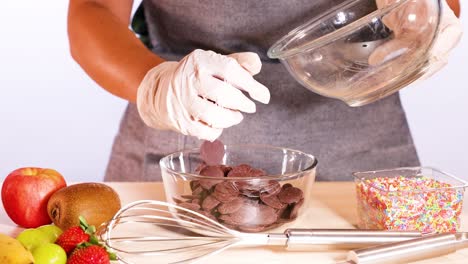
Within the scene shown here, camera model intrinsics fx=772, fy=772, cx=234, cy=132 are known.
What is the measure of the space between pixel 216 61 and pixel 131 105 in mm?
505

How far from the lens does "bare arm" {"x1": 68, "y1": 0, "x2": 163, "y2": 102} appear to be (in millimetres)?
1278

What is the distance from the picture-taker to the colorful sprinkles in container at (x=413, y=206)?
3.27ft

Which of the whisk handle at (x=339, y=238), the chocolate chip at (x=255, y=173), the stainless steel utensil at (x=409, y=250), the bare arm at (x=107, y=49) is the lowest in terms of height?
the stainless steel utensil at (x=409, y=250)

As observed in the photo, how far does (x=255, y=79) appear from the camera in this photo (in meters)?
1.42

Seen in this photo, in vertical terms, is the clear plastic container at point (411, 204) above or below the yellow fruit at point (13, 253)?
above

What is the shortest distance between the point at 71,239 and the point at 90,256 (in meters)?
0.05

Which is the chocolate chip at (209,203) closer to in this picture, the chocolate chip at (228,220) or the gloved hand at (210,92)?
the chocolate chip at (228,220)

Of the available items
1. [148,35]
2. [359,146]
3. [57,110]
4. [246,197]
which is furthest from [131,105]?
[57,110]

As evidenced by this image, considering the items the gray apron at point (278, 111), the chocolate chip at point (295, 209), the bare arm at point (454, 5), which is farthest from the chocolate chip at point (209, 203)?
the bare arm at point (454, 5)

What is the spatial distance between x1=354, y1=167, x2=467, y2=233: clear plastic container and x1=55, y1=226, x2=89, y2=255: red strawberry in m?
0.38

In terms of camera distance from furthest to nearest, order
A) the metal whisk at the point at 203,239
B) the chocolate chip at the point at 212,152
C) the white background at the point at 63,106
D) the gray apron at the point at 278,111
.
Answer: the white background at the point at 63,106 < the gray apron at the point at 278,111 < the chocolate chip at the point at 212,152 < the metal whisk at the point at 203,239

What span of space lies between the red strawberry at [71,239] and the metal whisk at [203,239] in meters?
0.03

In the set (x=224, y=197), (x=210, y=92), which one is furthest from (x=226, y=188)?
(x=210, y=92)

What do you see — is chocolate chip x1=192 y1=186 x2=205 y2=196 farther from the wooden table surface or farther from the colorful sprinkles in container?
the colorful sprinkles in container
